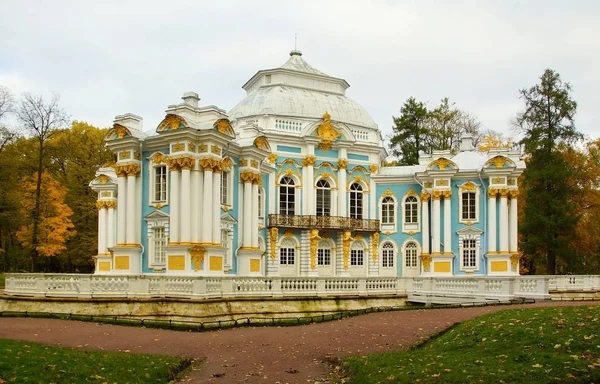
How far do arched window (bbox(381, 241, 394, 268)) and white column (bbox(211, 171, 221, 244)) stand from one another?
52.8 feet

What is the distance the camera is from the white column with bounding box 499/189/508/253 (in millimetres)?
32844

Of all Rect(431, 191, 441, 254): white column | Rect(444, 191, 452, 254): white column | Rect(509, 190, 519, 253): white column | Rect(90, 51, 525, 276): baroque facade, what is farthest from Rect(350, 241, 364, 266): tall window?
Rect(509, 190, 519, 253): white column

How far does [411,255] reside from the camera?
119 feet

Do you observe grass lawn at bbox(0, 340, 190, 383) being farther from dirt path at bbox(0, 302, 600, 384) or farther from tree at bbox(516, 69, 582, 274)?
tree at bbox(516, 69, 582, 274)

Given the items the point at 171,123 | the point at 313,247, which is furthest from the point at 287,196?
the point at 171,123

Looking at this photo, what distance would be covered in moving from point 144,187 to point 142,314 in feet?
21.2

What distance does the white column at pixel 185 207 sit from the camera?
21969 millimetres

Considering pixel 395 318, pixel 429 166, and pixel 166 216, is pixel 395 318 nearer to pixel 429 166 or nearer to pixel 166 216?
pixel 166 216

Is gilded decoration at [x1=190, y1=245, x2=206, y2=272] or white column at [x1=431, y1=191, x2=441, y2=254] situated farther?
white column at [x1=431, y1=191, x2=441, y2=254]

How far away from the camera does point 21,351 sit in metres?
11.0

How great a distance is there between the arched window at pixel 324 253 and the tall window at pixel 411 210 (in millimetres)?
4787

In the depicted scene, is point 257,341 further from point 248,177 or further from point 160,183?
point 248,177

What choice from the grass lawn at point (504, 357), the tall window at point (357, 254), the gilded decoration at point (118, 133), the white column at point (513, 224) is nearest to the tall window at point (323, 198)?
the tall window at point (357, 254)

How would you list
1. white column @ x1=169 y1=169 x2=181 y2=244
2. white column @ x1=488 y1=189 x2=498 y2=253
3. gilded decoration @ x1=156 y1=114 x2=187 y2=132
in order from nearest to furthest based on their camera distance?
white column @ x1=169 y1=169 x2=181 y2=244
gilded decoration @ x1=156 y1=114 x2=187 y2=132
white column @ x1=488 y1=189 x2=498 y2=253
